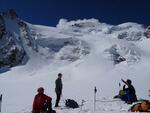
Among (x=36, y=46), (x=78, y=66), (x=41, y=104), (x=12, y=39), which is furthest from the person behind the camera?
(x=36, y=46)

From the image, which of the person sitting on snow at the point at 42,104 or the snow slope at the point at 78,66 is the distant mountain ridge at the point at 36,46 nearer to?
the snow slope at the point at 78,66

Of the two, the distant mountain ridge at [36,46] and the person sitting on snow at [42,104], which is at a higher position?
the distant mountain ridge at [36,46]

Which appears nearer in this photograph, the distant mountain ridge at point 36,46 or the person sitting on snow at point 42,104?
the person sitting on snow at point 42,104

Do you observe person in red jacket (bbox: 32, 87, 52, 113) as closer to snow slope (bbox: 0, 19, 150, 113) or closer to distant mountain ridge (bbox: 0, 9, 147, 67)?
snow slope (bbox: 0, 19, 150, 113)

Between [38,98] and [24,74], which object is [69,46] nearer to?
[24,74]

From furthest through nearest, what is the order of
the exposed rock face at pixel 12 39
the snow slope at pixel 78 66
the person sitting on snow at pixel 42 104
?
the exposed rock face at pixel 12 39
the snow slope at pixel 78 66
the person sitting on snow at pixel 42 104

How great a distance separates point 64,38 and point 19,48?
9.87 metres

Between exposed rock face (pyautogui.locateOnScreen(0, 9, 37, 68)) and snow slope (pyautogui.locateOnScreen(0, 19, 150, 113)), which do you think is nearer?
snow slope (pyautogui.locateOnScreen(0, 19, 150, 113))

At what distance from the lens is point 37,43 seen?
5703cm

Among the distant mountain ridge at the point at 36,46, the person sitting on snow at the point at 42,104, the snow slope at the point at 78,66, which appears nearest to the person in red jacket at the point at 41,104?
the person sitting on snow at the point at 42,104

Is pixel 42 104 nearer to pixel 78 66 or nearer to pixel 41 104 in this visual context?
pixel 41 104

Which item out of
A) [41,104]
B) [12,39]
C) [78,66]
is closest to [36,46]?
[12,39]

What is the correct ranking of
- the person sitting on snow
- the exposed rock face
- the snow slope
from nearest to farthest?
the person sitting on snow → the snow slope → the exposed rock face

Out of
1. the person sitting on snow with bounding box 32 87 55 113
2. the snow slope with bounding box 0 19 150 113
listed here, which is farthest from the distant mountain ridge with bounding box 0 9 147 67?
the person sitting on snow with bounding box 32 87 55 113
